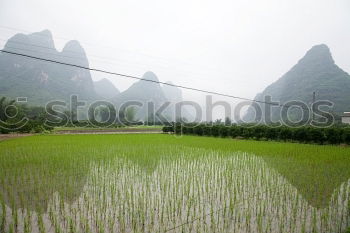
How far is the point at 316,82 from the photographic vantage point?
5572cm

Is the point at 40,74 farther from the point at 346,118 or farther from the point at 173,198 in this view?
the point at 173,198

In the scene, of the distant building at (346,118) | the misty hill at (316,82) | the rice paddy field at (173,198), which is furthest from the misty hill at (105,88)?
the rice paddy field at (173,198)

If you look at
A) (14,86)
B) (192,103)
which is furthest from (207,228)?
(14,86)

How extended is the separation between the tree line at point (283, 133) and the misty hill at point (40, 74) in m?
52.5

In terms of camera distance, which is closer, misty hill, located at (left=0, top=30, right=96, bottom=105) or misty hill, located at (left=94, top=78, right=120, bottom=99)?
misty hill, located at (left=0, top=30, right=96, bottom=105)

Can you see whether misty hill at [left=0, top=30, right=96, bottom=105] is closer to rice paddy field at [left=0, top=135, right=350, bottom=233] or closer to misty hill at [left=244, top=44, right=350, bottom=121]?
rice paddy field at [left=0, top=135, right=350, bottom=233]

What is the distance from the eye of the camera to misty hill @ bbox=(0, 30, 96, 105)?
198 feet

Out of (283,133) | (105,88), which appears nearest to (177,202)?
(283,133)

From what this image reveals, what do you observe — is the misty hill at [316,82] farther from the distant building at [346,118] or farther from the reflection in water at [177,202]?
the reflection in water at [177,202]

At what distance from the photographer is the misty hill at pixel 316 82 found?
46.4 metres

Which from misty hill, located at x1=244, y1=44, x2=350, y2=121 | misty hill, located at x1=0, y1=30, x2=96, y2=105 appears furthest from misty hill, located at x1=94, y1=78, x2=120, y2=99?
misty hill, located at x1=244, y1=44, x2=350, y2=121

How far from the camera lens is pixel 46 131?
2572 centimetres

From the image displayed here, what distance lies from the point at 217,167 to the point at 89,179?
12.1 ft

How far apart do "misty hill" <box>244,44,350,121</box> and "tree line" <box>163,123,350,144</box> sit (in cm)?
2276
